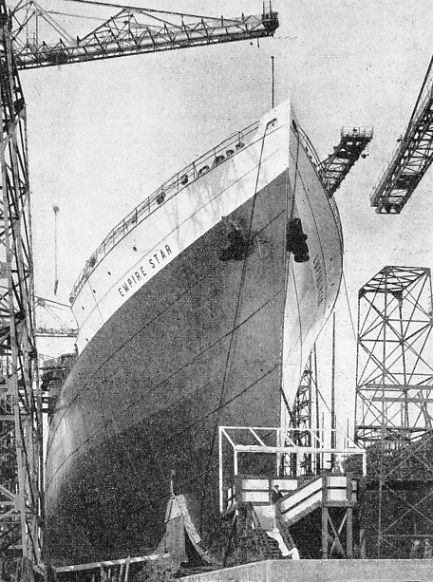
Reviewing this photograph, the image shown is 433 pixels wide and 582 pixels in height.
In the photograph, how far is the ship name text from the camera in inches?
580

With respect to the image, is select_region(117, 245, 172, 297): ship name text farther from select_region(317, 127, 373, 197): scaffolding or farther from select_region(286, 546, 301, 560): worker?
select_region(317, 127, 373, 197): scaffolding

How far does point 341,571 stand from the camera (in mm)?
6641

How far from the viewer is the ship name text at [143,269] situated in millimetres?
14727

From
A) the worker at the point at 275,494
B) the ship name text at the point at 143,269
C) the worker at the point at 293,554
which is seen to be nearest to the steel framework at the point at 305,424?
→ the worker at the point at 275,494

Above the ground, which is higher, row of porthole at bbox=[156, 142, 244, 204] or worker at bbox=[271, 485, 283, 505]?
row of porthole at bbox=[156, 142, 244, 204]

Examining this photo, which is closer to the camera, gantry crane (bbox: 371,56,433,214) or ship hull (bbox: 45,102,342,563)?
ship hull (bbox: 45,102,342,563)

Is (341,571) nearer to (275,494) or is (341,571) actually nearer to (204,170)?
(275,494)

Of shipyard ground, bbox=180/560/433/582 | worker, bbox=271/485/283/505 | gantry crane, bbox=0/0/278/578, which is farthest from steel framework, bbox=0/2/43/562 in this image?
shipyard ground, bbox=180/560/433/582

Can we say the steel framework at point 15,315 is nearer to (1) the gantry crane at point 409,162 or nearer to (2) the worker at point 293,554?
(2) the worker at point 293,554

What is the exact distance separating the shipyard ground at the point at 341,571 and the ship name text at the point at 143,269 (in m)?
8.35

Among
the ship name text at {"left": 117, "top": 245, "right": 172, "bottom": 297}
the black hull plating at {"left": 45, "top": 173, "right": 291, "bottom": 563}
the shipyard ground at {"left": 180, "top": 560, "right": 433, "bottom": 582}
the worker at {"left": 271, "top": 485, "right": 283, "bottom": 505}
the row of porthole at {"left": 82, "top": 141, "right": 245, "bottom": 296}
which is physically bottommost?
the shipyard ground at {"left": 180, "top": 560, "right": 433, "bottom": 582}

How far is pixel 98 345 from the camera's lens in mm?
16156

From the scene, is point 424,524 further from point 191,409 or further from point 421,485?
point 191,409

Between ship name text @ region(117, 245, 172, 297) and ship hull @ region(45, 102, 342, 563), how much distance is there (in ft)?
0.12
